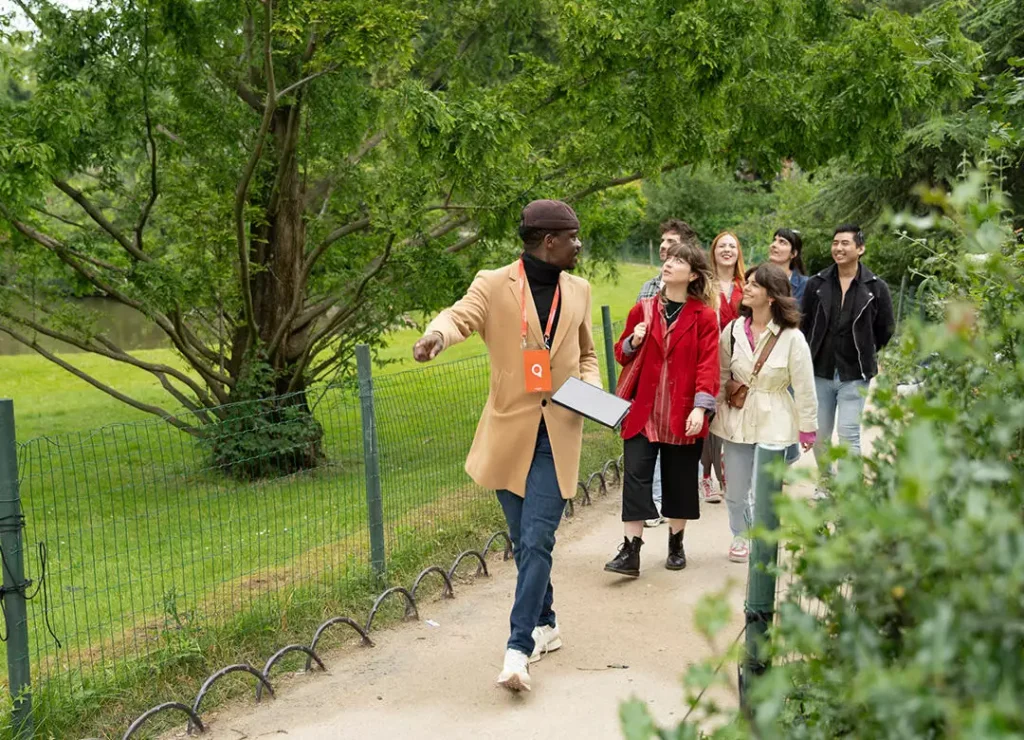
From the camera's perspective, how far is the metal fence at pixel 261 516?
5.85 m

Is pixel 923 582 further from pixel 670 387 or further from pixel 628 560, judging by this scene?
pixel 628 560

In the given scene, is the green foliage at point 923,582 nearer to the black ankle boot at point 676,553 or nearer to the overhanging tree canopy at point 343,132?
the black ankle boot at point 676,553

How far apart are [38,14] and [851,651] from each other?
10685 millimetres

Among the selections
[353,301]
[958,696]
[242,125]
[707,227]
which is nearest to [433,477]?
[353,301]

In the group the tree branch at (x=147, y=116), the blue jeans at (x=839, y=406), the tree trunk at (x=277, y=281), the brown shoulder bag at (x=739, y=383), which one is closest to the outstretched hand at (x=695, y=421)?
the brown shoulder bag at (x=739, y=383)

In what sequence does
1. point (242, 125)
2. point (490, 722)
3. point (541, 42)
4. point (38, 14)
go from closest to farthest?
1. point (490, 722)
2. point (38, 14)
3. point (242, 125)
4. point (541, 42)

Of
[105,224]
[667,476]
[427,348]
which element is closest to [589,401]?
[427,348]

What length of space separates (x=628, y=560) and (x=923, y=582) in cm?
539

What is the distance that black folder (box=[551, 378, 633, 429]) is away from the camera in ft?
16.3

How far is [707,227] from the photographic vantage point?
141 feet

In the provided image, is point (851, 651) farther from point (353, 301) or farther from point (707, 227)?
point (707, 227)

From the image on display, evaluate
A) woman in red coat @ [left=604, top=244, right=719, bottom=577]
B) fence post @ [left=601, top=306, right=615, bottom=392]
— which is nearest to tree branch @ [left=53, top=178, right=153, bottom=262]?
fence post @ [left=601, top=306, right=615, bottom=392]

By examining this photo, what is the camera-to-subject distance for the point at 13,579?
15.2 ft

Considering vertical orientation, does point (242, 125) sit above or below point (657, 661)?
above
